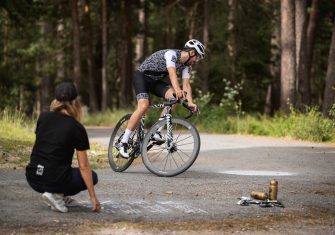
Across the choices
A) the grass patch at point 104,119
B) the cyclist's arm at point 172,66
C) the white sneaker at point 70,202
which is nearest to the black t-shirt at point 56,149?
the white sneaker at point 70,202

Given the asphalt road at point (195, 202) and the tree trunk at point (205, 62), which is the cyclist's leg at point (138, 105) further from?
the tree trunk at point (205, 62)

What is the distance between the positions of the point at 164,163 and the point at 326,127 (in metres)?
8.59

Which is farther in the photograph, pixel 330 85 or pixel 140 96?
pixel 330 85

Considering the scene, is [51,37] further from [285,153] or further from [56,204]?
[56,204]

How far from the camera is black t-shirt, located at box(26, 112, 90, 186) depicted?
6.96 meters

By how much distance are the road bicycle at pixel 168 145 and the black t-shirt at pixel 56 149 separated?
3.13m

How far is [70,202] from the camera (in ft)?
23.6

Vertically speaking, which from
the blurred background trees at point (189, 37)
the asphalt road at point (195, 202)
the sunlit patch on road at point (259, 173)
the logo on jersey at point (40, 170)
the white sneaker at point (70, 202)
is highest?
the blurred background trees at point (189, 37)

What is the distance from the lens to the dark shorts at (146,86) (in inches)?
402

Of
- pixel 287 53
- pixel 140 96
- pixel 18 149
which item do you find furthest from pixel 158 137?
pixel 287 53

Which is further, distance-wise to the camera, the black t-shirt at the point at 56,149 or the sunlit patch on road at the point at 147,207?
the sunlit patch on road at the point at 147,207

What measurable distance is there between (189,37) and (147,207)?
30000 mm

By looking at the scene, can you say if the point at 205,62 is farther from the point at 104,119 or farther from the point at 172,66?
the point at 172,66

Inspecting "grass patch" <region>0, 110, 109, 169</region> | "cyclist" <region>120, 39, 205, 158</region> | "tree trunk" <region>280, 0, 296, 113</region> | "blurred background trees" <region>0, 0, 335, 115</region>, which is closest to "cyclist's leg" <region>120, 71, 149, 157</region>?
"cyclist" <region>120, 39, 205, 158</region>
